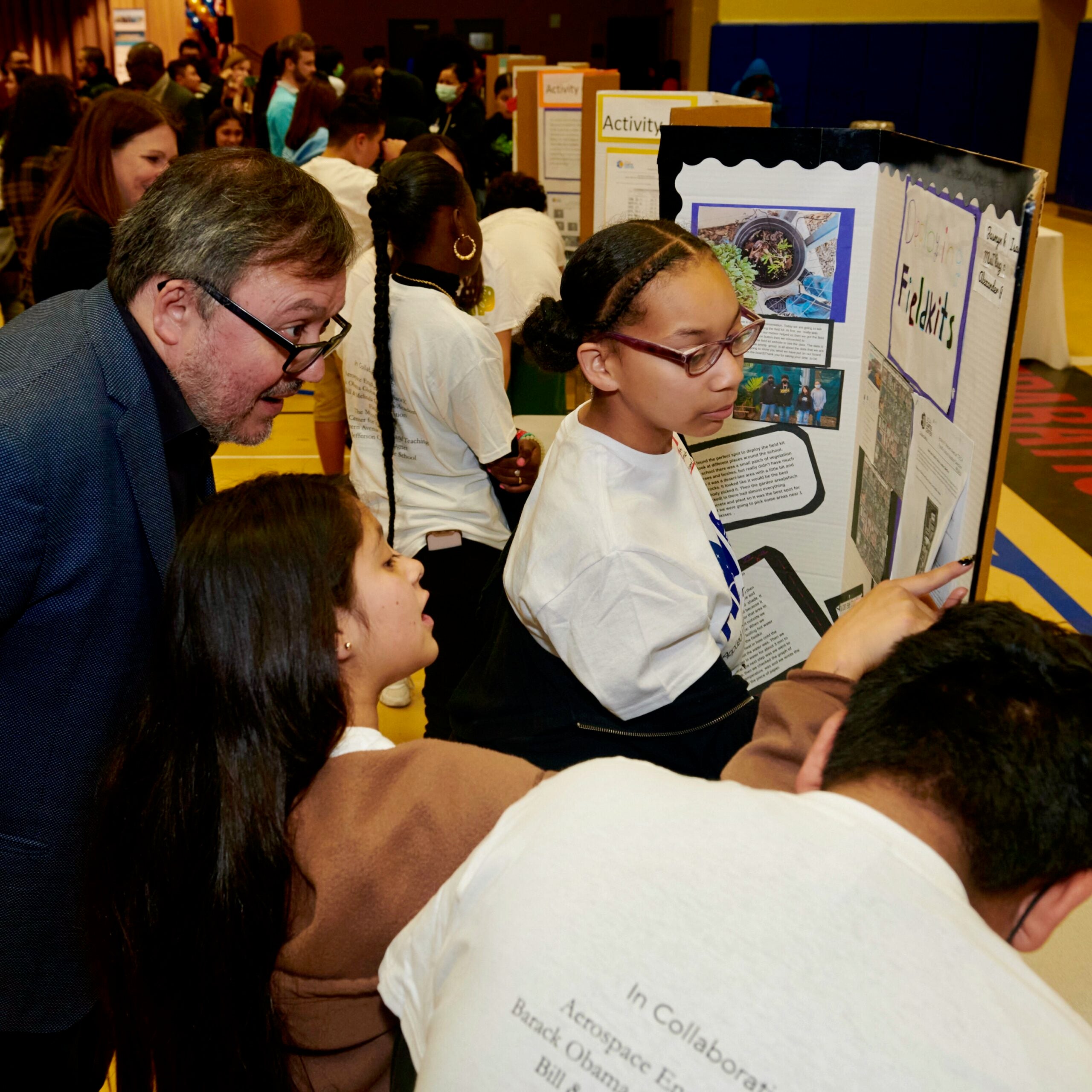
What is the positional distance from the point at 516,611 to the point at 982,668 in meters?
0.95

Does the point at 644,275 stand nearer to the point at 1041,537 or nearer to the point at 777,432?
the point at 777,432

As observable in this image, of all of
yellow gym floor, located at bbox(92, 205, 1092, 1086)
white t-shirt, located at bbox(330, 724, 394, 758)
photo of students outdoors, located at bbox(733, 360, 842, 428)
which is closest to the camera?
white t-shirt, located at bbox(330, 724, 394, 758)

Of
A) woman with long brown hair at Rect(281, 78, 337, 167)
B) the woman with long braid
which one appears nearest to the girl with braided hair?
the woman with long braid

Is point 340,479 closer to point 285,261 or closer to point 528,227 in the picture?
point 285,261

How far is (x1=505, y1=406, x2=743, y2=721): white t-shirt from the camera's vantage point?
1.50 metres

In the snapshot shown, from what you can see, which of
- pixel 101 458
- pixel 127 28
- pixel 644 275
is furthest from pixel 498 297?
pixel 127 28

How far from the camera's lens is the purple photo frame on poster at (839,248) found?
6.00 feet

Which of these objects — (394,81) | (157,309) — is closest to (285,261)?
(157,309)

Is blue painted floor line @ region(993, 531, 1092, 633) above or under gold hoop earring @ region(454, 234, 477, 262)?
under

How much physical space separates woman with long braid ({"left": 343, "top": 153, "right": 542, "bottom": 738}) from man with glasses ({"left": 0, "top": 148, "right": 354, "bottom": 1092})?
1.03 meters

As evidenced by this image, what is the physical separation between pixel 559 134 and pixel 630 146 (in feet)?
6.43

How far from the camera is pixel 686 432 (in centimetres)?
170

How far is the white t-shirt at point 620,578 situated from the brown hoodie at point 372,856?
1.29ft

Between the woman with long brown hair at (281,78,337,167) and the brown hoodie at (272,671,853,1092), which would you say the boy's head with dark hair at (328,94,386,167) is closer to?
the woman with long brown hair at (281,78,337,167)
